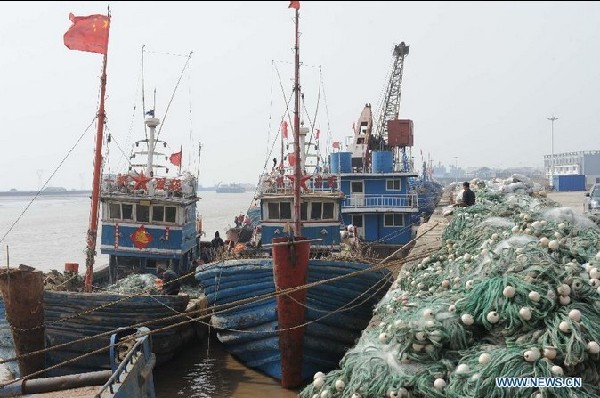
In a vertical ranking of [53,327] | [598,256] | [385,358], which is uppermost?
[598,256]

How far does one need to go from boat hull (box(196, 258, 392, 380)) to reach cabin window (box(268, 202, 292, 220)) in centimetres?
251

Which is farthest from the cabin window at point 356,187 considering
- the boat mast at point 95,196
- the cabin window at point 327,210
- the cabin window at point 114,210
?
the boat mast at point 95,196

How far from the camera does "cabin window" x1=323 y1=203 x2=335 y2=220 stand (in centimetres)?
1420

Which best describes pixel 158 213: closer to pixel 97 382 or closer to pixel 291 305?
pixel 291 305

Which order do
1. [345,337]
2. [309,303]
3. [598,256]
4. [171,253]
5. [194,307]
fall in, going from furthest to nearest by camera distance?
[171,253]
[194,307]
[345,337]
[309,303]
[598,256]

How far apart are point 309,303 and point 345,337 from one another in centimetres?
147

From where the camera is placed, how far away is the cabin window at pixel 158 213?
14875mm

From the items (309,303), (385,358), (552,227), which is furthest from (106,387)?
(552,227)

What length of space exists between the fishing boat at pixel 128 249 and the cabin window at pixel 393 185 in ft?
30.0

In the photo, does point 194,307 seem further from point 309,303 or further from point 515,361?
point 515,361

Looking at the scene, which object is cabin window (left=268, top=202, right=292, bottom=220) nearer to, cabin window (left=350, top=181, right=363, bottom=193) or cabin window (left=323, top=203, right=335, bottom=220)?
cabin window (left=323, top=203, right=335, bottom=220)

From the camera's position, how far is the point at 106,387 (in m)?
5.69

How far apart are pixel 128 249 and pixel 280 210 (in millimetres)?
4213

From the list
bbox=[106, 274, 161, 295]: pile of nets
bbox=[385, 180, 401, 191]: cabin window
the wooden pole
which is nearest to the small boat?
the wooden pole
